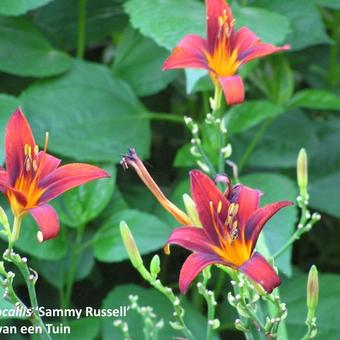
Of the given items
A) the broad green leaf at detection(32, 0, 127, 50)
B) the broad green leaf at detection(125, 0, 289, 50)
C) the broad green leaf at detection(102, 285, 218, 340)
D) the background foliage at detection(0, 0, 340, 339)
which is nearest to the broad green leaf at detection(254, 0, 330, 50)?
the background foliage at detection(0, 0, 340, 339)

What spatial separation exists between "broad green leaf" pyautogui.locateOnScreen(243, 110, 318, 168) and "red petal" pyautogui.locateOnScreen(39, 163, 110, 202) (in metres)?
0.58

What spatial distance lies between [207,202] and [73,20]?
0.71 meters

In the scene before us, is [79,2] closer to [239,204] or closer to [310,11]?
[310,11]

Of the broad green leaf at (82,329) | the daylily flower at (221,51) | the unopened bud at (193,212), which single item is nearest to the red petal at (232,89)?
the daylily flower at (221,51)

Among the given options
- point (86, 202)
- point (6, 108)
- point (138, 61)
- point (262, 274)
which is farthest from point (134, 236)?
point (262, 274)

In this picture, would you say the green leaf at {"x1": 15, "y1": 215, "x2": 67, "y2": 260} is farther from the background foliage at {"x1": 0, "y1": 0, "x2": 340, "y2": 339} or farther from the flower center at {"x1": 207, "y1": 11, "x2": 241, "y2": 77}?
the flower center at {"x1": 207, "y1": 11, "x2": 241, "y2": 77}

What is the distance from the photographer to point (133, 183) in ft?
4.03

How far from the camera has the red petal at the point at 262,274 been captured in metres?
0.56

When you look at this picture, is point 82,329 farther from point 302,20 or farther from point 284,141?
point 302,20

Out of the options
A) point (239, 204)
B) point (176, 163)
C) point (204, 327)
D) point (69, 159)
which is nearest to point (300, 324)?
point (204, 327)

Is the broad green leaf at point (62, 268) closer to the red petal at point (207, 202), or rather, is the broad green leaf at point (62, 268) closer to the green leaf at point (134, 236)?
the green leaf at point (134, 236)

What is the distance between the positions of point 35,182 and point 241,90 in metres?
0.22

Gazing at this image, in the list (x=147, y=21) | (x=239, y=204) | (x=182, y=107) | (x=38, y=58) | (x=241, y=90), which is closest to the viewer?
(x=239, y=204)

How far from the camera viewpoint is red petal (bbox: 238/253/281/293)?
0.56 meters
